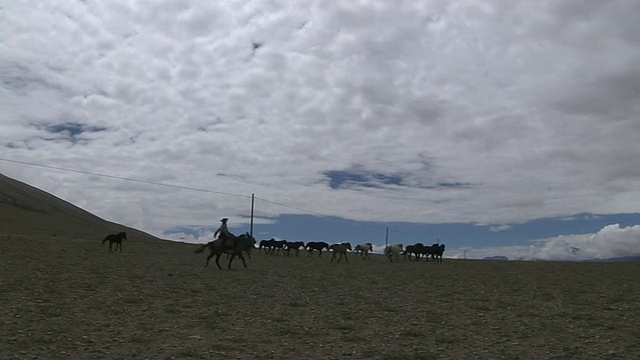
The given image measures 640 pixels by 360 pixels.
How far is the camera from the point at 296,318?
635 inches

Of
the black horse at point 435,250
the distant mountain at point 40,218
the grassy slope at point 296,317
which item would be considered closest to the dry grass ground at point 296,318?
the grassy slope at point 296,317

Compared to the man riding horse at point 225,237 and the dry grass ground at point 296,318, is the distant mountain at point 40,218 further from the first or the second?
the dry grass ground at point 296,318

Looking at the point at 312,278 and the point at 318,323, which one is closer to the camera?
the point at 318,323

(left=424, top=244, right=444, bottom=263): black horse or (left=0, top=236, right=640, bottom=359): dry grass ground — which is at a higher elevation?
(left=424, top=244, right=444, bottom=263): black horse

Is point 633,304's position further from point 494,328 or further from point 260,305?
point 260,305

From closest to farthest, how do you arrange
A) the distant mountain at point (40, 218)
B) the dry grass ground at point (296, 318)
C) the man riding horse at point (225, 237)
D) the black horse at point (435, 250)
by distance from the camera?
the dry grass ground at point (296, 318) < the man riding horse at point (225, 237) < the black horse at point (435, 250) < the distant mountain at point (40, 218)

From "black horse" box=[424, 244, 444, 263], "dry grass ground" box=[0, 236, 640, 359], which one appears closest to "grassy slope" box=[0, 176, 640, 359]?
"dry grass ground" box=[0, 236, 640, 359]

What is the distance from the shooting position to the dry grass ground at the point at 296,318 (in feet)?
40.9

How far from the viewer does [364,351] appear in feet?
41.2

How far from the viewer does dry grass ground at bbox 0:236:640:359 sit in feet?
40.9

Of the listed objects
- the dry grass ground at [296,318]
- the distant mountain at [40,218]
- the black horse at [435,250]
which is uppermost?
the distant mountain at [40,218]

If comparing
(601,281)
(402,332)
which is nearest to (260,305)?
(402,332)

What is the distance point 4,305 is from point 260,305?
6.83m

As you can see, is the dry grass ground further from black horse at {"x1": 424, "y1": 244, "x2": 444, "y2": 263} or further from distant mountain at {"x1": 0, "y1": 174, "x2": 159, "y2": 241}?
distant mountain at {"x1": 0, "y1": 174, "x2": 159, "y2": 241}
